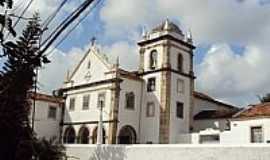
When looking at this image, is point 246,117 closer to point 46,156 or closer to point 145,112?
point 145,112

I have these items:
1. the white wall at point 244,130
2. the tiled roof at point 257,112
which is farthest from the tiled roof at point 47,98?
the tiled roof at point 257,112

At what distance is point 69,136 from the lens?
147 feet

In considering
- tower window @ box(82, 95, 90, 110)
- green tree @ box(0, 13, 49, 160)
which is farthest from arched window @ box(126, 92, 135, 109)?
green tree @ box(0, 13, 49, 160)

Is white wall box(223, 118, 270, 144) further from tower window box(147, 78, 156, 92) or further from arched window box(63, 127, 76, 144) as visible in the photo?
arched window box(63, 127, 76, 144)

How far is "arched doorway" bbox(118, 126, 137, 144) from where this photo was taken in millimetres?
41016

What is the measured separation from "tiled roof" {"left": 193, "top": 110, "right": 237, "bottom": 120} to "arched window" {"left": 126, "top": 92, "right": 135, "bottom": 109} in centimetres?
608

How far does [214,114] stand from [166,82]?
526cm

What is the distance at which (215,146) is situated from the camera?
20125mm

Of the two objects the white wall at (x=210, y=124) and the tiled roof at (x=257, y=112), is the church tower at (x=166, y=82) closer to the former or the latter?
the white wall at (x=210, y=124)

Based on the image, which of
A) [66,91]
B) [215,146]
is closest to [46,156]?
[215,146]

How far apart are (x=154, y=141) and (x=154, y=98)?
377cm

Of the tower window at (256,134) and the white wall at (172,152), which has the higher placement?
the tower window at (256,134)

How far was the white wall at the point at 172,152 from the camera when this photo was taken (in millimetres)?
18906

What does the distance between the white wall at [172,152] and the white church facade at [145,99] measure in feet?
41.5
